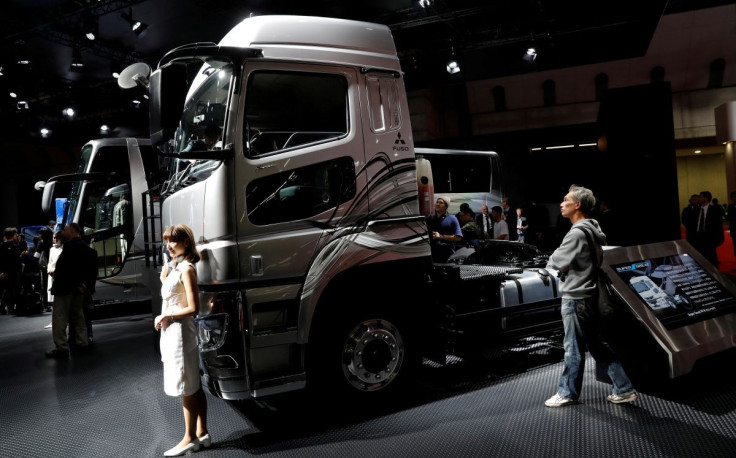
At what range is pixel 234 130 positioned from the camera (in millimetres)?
3576

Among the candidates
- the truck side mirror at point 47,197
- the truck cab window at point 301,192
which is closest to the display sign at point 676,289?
the truck cab window at point 301,192

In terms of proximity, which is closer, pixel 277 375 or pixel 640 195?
pixel 277 375

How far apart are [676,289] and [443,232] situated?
2.85 m

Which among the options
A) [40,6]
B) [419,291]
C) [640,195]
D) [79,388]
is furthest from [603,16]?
[79,388]

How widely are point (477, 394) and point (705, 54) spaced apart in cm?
1669

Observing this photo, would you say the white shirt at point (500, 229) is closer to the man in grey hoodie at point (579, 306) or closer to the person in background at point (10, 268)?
the man in grey hoodie at point (579, 306)

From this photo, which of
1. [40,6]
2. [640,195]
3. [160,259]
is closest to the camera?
[160,259]

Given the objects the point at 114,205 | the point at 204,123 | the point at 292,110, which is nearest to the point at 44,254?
the point at 114,205

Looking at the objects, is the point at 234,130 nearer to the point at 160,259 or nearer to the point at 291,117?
the point at 291,117

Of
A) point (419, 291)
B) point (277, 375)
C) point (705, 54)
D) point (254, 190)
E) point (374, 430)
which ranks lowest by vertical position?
point (374, 430)

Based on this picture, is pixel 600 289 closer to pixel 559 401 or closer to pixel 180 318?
pixel 559 401

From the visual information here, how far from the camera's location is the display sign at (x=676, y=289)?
4.39 metres

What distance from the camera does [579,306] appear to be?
3885 millimetres

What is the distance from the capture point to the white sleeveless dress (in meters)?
3.45
